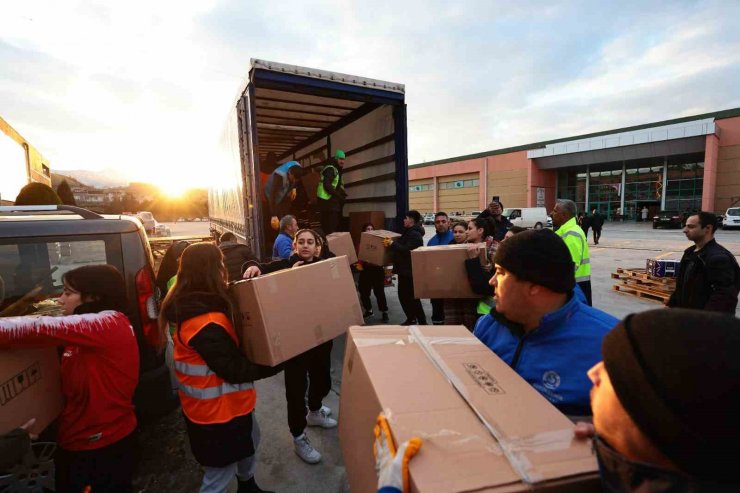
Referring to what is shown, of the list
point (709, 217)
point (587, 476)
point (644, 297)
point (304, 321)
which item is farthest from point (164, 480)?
point (644, 297)

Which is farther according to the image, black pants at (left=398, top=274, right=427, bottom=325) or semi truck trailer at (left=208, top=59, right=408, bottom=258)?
black pants at (left=398, top=274, right=427, bottom=325)

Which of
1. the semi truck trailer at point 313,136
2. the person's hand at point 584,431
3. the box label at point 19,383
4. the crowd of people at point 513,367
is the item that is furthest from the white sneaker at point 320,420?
the semi truck trailer at point 313,136

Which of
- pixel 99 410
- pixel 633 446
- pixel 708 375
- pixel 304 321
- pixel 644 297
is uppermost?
pixel 708 375

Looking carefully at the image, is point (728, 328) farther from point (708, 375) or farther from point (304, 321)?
point (304, 321)

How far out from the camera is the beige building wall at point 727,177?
24.5 m

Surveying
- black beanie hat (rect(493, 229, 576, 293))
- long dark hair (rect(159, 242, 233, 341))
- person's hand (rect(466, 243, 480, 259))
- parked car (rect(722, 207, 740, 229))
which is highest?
black beanie hat (rect(493, 229, 576, 293))

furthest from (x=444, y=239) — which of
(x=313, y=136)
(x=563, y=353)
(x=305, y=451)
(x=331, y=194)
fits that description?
(x=313, y=136)

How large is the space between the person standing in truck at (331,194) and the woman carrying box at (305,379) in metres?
3.47

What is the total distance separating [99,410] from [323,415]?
69.0 inches

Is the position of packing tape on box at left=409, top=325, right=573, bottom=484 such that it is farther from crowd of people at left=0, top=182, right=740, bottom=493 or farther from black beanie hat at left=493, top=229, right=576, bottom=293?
black beanie hat at left=493, top=229, right=576, bottom=293

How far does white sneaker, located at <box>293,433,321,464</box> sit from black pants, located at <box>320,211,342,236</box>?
4.37 m

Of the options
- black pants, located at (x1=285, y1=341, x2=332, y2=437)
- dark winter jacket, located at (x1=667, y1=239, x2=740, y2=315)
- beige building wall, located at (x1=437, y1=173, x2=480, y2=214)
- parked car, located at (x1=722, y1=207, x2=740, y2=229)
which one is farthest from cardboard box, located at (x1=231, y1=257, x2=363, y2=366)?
beige building wall, located at (x1=437, y1=173, x2=480, y2=214)

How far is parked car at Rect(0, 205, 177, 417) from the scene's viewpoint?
216cm

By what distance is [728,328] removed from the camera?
0.55 metres
